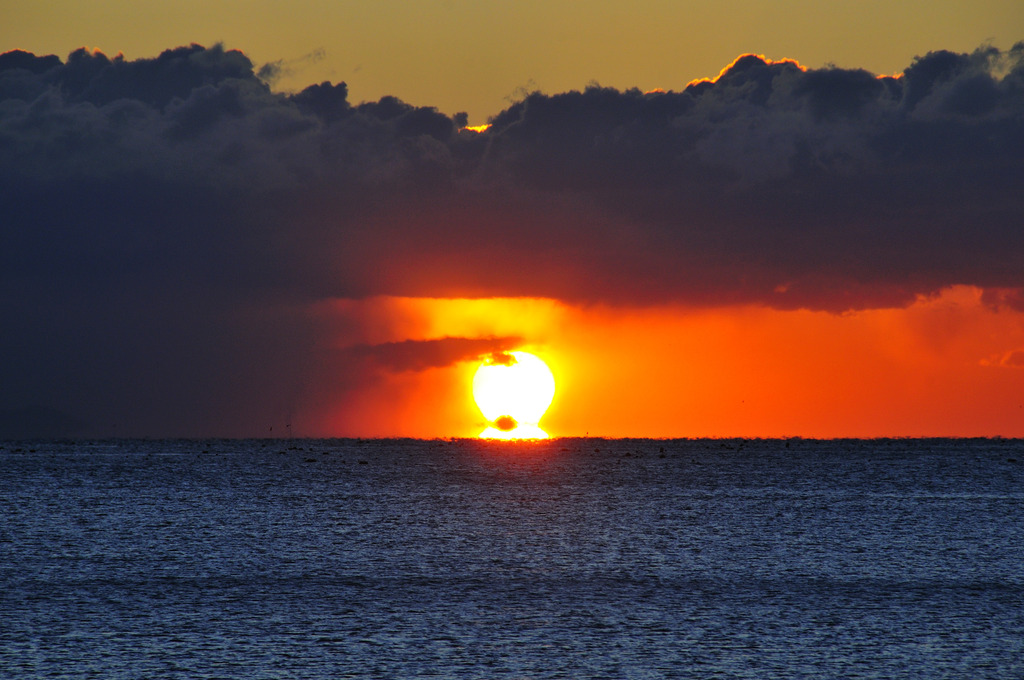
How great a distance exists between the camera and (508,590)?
42125 mm

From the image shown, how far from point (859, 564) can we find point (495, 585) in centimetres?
1949

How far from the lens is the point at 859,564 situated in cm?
5203

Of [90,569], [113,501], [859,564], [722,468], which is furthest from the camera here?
[722,468]

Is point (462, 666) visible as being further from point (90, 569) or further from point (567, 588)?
point (90, 569)

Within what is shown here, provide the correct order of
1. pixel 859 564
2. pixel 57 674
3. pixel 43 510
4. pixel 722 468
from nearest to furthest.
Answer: pixel 57 674 < pixel 859 564 < pixel 43 510 < pixel 722 468

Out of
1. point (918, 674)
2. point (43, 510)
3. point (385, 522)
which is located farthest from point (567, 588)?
point (43, 510)

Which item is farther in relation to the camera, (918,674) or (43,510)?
(43,510)

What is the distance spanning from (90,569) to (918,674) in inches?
1411

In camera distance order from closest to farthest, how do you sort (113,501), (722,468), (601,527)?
(601,527) < (113,501) < (722,468)

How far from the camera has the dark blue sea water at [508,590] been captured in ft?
97.6

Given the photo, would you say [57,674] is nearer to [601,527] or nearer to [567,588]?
[567,588]

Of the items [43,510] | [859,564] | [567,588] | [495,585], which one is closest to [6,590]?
[495,585]

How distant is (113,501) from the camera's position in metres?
96.8

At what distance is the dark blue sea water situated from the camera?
2975 cm
